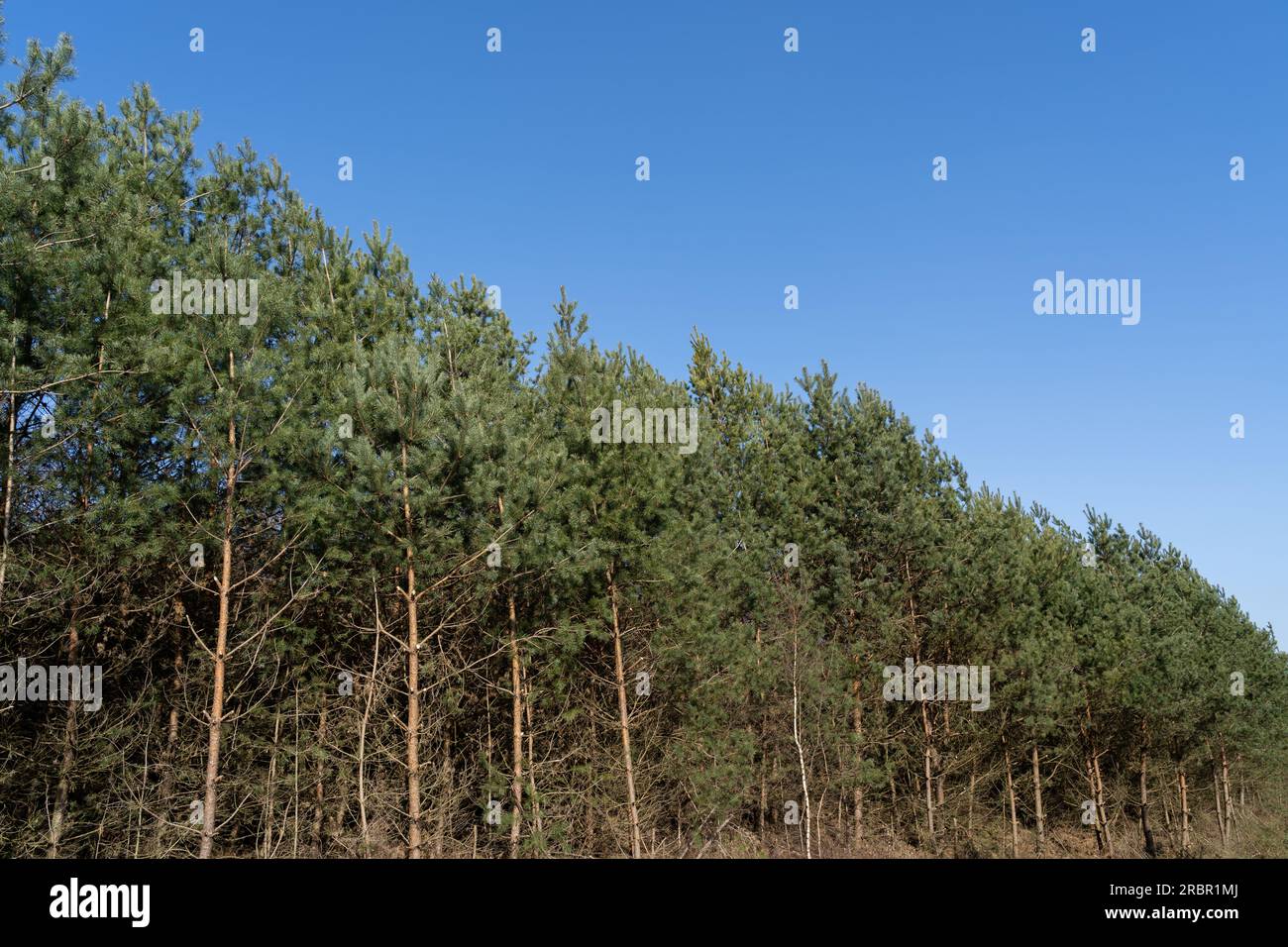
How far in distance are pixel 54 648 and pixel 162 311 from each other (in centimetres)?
552

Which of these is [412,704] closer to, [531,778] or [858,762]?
[531,778]

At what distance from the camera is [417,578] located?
1409 cm

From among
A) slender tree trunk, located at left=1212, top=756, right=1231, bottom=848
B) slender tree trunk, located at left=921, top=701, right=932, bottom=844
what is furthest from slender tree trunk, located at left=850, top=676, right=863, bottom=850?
slender tree trunk, located at left=1212, top=756, right=1231, bottom=848

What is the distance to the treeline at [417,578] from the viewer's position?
11.2 metres

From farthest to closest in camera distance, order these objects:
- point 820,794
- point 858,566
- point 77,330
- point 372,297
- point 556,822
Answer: point 858,566 → point 820,794 → point 372,297 → point 556,822 → point 77,330

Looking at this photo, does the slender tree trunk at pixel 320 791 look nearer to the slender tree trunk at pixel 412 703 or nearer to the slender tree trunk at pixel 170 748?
the slender tree trunk at pixel 170 748

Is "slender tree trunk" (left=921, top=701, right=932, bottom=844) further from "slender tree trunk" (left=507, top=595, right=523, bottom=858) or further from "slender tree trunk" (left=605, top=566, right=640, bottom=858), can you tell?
"slender tree trunk" (left=507, top=595, right=523, bottom=858)

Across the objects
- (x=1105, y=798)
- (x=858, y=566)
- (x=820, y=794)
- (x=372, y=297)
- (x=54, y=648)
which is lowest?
(x=1105, y=798)

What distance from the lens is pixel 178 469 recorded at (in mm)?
12148

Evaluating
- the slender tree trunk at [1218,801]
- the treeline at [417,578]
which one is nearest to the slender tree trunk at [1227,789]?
the slender tree trunk at [1218,801]

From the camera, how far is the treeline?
11.2 metres

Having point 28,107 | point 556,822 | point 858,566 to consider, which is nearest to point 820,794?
point 858,566
